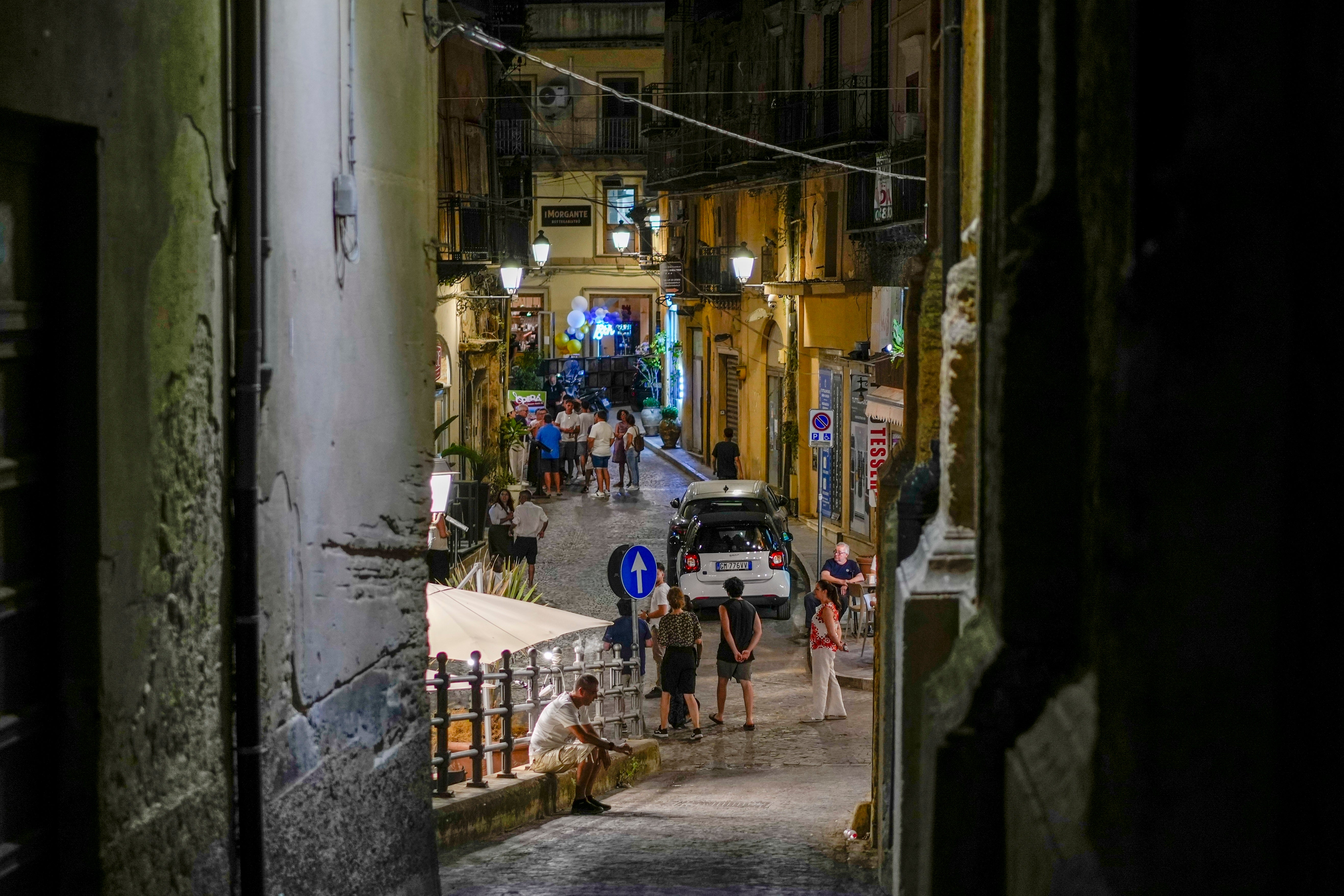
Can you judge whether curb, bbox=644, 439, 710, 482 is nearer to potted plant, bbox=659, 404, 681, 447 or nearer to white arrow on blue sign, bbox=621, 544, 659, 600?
potted plant, bbox=659, 404, 681, 447

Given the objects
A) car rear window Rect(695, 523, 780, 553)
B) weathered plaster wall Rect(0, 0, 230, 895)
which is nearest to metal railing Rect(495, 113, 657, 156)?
car rear window Rect(695, 523, 780, 553)

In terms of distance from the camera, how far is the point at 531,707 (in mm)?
10359

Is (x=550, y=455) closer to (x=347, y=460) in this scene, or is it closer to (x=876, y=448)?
(x=876, y=448)

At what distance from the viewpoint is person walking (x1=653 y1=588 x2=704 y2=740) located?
13.4 m

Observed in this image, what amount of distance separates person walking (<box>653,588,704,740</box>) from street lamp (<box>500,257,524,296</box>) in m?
14.1

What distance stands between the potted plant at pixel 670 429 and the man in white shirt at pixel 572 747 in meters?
29.5

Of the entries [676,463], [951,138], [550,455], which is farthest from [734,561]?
[676,463]

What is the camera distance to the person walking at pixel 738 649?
13.6m

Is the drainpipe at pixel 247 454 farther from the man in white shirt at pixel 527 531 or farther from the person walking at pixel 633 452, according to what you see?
the person walking at pixel 633 452

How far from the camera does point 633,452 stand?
103 feet

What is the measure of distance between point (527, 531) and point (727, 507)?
300cm

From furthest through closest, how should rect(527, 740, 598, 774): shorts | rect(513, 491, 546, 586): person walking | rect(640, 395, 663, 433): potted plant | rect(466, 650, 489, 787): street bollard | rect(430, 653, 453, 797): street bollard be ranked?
rect(640, 395, 663, 433): potted plant, rect(513, 491, 546, 586): person walking, rect(527, 740, 598, 774): shorts, rect(466, 650, 489, 787): street bollard, rect(430, 653, 453, 797): street bollard

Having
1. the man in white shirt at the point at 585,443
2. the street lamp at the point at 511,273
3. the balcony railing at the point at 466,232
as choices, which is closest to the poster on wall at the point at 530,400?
Answer: the man in white shirt at the point at 585,443

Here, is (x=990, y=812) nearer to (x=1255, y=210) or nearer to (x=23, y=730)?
(x=1255, y=210)
